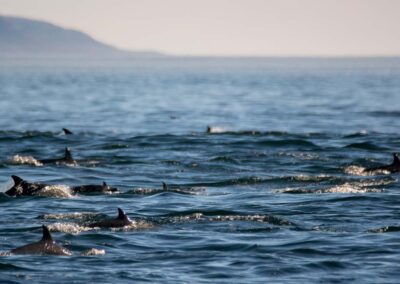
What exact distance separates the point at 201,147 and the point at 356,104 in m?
40.7

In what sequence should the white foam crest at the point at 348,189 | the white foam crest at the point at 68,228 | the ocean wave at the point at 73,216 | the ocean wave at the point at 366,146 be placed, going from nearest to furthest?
1. the white foam crest at the point at 68,228
2. the ocean wave at the point at 73,216
3. the white foam crest at the point at 348,189
4. the ocean wave at the point at 366,146

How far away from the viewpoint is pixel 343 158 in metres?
37.5

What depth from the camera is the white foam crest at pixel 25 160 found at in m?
35.6

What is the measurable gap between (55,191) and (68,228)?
5.71 m

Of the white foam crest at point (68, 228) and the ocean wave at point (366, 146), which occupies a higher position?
the white foam crest at point (68, 228)

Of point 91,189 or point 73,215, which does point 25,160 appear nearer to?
point 91,189

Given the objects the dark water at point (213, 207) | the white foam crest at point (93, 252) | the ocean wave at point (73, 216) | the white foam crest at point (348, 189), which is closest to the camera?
the dark water at point (213, 207)

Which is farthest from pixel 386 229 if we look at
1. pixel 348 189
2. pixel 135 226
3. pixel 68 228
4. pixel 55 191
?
pixel 55 191

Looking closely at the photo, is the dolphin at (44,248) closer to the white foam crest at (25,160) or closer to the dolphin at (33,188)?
the dolphin at (33,188)

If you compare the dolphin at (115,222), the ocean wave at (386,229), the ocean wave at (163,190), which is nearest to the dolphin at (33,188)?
the ocean wave at (163,190)

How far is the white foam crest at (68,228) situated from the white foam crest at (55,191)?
498cm

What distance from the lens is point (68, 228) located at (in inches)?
910

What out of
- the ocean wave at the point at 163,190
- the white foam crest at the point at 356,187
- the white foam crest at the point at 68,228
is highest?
the white foam crest at the point at 68,228

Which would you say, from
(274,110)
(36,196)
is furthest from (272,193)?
(274,110)
